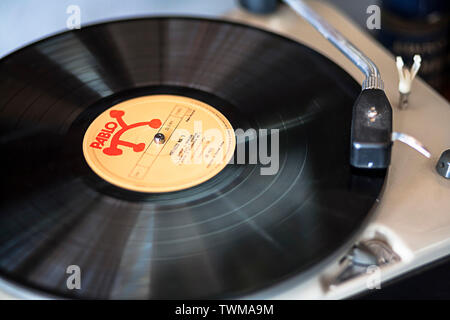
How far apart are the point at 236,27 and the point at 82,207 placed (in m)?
0.43

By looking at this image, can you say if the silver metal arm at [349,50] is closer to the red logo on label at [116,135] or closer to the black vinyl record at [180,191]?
the black vinyl record at [180,191]

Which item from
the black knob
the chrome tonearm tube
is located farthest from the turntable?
the black knob

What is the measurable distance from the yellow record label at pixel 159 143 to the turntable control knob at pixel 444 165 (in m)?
0.28

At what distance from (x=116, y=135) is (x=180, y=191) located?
16 centimetres

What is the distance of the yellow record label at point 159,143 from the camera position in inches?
30.5

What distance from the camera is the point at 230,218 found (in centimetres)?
70

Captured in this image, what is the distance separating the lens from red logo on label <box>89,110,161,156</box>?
826 millimetres

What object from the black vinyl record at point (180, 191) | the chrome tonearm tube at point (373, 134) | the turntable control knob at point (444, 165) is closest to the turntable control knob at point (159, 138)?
the black vinyl record at point (180, 191)

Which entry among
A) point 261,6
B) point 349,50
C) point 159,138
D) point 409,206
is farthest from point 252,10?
point 409,206

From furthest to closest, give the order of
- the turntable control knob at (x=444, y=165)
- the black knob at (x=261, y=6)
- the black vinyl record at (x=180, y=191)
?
the black knob at (x=261, y=6) < the turntable control knob at (x=444, y=165) < the black vinyl record at (x=180, y=191)

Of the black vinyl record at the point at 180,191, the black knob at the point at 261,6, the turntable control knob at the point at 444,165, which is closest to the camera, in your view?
the black vinyl record at the point at 180,191

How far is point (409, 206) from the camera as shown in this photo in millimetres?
745

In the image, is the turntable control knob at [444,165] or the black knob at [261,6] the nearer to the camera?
the turntable control knob at [444,165]

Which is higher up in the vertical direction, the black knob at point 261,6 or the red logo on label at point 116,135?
the black knob at point 261,6
